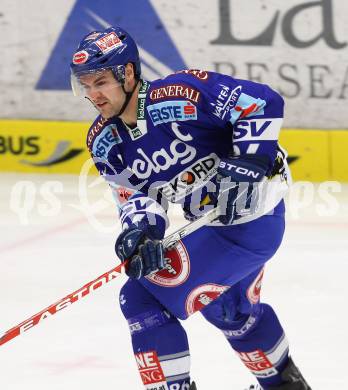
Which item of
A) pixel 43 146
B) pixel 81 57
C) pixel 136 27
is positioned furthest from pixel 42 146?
pixel 81 57

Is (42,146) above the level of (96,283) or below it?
below

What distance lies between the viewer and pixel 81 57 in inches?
128

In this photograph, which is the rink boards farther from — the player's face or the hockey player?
the player's face

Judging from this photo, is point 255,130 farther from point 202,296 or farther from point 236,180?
point 202,296

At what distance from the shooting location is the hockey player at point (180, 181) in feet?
10.6

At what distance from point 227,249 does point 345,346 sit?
1.13 m

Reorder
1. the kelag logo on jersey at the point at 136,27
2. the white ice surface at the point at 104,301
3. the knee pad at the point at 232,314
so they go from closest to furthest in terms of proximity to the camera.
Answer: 1. the knee pad at the point at 232,314
2. the white ice surface at the point at 104,301
3. the kelag logo on jersey at the point at 136,27

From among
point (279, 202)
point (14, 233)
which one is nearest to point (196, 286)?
point (279, 202)

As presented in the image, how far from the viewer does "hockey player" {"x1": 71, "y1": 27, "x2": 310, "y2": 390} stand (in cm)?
323

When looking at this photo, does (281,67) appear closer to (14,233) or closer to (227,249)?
(14,233)

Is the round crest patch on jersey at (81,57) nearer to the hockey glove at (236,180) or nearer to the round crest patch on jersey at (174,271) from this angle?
the hockey glove at (236,180)

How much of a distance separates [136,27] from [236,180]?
13.6 feet

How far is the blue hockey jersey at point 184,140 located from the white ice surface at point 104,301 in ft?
2.73

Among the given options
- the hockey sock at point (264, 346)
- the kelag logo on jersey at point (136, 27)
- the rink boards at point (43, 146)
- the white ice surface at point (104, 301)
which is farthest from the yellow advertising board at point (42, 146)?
the hockey sock at point (264, 346)
